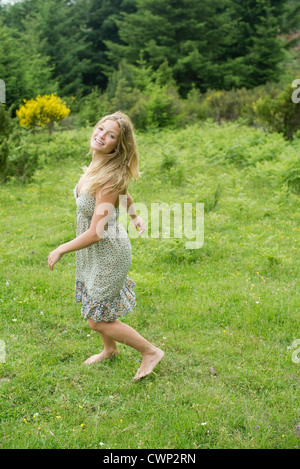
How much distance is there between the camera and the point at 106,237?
10.6 feet

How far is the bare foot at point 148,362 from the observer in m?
3.45

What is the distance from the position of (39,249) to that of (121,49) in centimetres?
2437

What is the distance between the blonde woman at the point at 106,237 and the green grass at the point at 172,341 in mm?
391

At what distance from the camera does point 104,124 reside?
323 cm

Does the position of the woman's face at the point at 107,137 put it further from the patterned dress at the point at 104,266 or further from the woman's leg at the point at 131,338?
the woman's leg at the point at 131,338

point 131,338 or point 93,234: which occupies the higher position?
point 93,234

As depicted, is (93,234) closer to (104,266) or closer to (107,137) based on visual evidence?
(104,266)

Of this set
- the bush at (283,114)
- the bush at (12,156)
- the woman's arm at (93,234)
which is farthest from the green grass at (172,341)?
the bush at (283,114)

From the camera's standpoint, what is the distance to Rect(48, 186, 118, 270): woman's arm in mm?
3008

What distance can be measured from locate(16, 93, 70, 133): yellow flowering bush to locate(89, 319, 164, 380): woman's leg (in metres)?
12.9

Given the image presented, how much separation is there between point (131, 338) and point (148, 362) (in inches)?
10.1

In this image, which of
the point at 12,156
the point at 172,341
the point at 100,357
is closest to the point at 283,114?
the point at 12,156

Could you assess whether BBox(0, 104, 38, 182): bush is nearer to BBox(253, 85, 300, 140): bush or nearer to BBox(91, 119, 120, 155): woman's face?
BBox(253, 85, 300, 140): bush

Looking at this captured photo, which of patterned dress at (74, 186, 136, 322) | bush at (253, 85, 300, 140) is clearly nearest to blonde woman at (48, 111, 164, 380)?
patterned dress at (74, 186, 136, 322)
